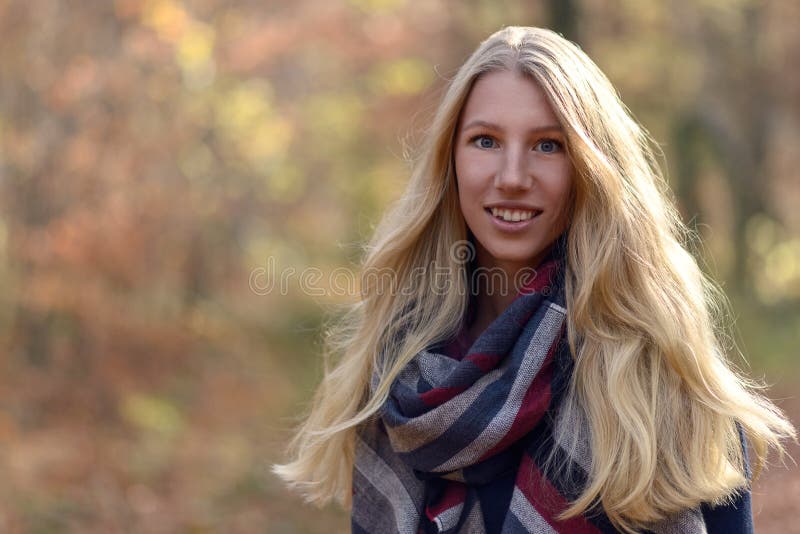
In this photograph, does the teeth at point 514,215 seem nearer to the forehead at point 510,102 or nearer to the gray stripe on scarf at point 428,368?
the forehead at point 510,102

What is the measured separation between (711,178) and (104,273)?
34.8ft

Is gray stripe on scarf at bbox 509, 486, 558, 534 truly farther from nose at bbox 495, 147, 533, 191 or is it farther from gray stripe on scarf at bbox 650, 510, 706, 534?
nose at bbox 495, 147, 533, 191

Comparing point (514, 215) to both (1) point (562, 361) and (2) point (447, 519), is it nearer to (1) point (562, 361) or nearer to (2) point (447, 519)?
(1) point (562, 361)

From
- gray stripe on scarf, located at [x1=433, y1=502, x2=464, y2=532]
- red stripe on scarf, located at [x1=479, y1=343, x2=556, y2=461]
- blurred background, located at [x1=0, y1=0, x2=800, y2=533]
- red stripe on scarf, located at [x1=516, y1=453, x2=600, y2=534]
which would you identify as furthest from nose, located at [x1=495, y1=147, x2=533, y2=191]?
blurred background, located at [x1=0, y1=0, x2=800, y2=533]

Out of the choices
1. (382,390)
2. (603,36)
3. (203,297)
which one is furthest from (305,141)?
(382,390)

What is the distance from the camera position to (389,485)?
109 inches

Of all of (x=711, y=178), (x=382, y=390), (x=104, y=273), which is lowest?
(x=104, y=273)

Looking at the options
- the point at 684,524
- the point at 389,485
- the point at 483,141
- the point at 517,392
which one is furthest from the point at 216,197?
the point at 684,524

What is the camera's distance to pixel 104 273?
28.5 ft

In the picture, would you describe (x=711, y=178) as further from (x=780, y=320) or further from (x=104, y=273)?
(x=104, y=273)

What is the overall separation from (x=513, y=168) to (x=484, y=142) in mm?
158

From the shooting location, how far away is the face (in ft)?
8.21

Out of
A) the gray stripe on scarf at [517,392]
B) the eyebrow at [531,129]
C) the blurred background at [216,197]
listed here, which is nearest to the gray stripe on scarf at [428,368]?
the gray stripe on scarf at [517,392]

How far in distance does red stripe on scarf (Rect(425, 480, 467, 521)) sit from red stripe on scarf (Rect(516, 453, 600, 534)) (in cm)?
20
